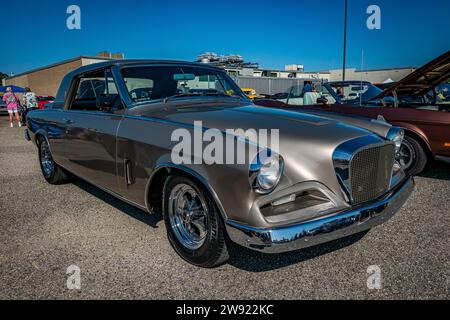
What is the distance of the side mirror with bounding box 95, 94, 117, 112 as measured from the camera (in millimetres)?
3412

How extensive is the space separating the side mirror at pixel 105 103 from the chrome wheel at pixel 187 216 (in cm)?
129

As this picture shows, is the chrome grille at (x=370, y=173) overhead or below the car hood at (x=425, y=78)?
below

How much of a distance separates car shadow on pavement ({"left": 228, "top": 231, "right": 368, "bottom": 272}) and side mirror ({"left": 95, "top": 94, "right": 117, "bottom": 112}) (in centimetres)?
185

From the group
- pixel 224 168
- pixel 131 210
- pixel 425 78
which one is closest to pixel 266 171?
pixel 224 168

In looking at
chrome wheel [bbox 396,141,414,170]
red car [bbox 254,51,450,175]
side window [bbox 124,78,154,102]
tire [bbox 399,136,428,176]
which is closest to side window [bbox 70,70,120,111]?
side window [bbox 124,78,154,102]

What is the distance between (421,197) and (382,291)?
7.80ft

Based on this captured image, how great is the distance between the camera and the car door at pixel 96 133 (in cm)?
323

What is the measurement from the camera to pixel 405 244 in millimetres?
2934

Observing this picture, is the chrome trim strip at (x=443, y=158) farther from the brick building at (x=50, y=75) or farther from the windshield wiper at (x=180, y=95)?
the brick building at (x=50, y=75)

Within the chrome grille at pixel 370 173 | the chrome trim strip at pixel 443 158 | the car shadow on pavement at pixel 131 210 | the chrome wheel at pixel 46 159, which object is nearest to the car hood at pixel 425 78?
the chrome trim strip at pixel 443 158

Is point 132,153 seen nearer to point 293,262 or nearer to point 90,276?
point 90,276

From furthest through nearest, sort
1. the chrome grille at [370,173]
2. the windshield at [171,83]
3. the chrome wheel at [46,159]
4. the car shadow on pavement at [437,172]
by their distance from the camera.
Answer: the car shadow on pavement at [437,172] → the chrome wheel at [46,159] → the windshield at [171,83] → the chrome grille at [370,173]

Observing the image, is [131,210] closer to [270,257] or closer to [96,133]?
[96,133]
